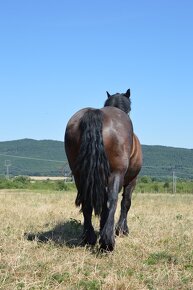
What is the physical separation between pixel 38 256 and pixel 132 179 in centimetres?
323

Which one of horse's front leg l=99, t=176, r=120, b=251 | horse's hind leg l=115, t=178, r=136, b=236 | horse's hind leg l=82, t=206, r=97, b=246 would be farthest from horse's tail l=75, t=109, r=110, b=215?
horse's hind leg l=115, t=178, r=136, b=236

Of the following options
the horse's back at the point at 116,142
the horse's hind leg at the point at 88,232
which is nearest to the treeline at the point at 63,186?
the horse's hind leg at the point at 88,232

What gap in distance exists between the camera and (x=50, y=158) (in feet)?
413

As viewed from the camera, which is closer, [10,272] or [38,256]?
[10,272]

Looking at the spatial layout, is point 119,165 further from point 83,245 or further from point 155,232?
point 155,232

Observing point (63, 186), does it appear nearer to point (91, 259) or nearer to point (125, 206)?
point (125, 206)

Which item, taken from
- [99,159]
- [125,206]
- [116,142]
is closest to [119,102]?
[116,142]

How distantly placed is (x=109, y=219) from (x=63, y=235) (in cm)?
157

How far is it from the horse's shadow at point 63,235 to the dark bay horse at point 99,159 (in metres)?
0.36

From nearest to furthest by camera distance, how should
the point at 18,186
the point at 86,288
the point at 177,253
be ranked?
the point at 86,288 → the point at 177,253 → the point at 18,186

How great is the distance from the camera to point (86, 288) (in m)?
4.59

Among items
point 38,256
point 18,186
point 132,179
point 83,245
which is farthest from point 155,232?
point 18,186

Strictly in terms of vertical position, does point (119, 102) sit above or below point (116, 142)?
above

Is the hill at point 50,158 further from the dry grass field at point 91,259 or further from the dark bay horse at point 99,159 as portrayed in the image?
the dark bay horse at point 99,159
